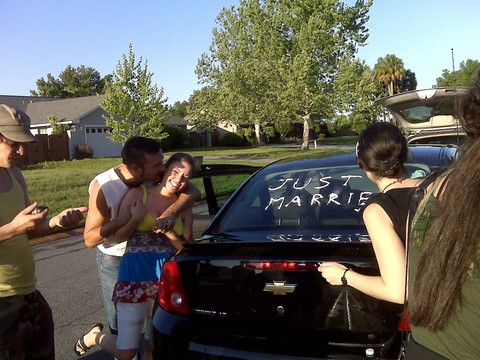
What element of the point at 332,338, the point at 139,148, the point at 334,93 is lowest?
the point at 332,338

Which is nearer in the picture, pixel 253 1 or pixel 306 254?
pixel 306 254

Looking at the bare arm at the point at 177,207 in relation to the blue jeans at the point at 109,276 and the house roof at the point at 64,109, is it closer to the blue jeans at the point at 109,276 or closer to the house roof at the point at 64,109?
the blue jeans at the point at 109,276

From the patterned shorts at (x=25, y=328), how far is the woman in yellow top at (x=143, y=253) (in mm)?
432

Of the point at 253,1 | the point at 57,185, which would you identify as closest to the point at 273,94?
the point at 253,1

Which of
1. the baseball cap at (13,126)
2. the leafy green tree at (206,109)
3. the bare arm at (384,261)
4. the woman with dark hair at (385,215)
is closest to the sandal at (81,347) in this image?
the baseball cap at (13,126)

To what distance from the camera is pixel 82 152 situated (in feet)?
125

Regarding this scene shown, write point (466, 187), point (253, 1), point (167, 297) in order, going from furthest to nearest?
1. point (253, 1)
2. point (167, 297)
3. point (466, 187)

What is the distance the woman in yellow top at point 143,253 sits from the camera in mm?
3342

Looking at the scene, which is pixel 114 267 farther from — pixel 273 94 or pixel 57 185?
pixel 273 94

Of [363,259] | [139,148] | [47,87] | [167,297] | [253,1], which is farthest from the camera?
[47,87]

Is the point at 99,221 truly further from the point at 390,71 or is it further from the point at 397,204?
the point at 390,71

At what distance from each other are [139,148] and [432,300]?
2.23 meters

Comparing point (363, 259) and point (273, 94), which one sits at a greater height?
point (273, 94)

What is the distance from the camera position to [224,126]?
6419 centimetres
